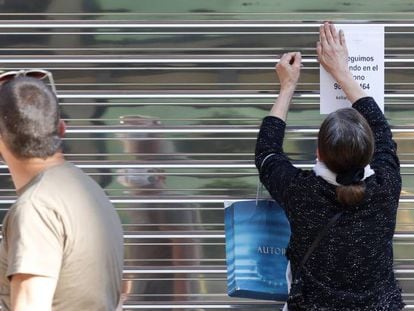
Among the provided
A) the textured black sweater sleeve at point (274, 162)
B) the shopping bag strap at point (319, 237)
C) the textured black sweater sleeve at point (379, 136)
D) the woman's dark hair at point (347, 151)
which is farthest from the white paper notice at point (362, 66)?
the shopping bag strap at point (319, 237)

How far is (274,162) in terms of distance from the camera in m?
3.25

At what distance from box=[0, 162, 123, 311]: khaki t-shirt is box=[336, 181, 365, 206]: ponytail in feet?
2.64

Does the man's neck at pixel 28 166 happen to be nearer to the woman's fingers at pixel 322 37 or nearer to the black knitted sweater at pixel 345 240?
the black knitted sweater at pixel 345 240

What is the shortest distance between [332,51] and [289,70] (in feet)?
0.64

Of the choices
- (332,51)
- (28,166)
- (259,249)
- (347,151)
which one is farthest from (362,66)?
(28,166)

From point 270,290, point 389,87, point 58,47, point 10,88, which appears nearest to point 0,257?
point 10,88

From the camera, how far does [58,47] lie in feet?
12.6

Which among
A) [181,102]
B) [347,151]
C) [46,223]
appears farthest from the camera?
[181,102]

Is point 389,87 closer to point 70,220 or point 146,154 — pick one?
point 146,154

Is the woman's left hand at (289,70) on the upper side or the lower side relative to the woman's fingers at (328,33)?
lower

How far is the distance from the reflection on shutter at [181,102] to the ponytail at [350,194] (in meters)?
0.92

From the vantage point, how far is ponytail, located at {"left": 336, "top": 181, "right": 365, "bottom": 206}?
2947 millimetres

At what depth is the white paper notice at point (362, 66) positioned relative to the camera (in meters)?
3.61

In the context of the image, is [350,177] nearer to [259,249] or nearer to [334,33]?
[259,249]
